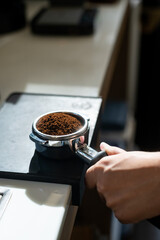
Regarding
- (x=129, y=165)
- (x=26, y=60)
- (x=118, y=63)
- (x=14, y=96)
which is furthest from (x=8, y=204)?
(x=118, y=63)

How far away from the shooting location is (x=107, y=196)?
0.47 meters

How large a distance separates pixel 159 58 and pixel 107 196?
3.64ft

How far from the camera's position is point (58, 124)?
0.49 meters

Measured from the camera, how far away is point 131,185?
0.46 metres

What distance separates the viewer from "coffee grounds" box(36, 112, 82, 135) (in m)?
0.48

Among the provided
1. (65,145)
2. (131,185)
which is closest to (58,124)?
(65,145)

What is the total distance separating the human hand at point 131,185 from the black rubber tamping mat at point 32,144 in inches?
1.5

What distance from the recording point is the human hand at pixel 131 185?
46 centimetres

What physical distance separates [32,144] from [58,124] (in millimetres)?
63

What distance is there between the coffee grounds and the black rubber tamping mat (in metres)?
0.04

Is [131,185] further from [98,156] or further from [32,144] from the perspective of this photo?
[32,144]

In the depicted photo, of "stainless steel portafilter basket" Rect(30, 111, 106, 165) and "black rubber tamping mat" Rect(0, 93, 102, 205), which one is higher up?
"stainless steel portafilter basket" Rect(30, 111, 106, 165)

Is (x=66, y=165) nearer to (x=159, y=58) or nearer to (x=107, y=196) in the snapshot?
(x=107, y=196)

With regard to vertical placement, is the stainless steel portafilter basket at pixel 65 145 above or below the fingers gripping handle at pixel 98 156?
above
